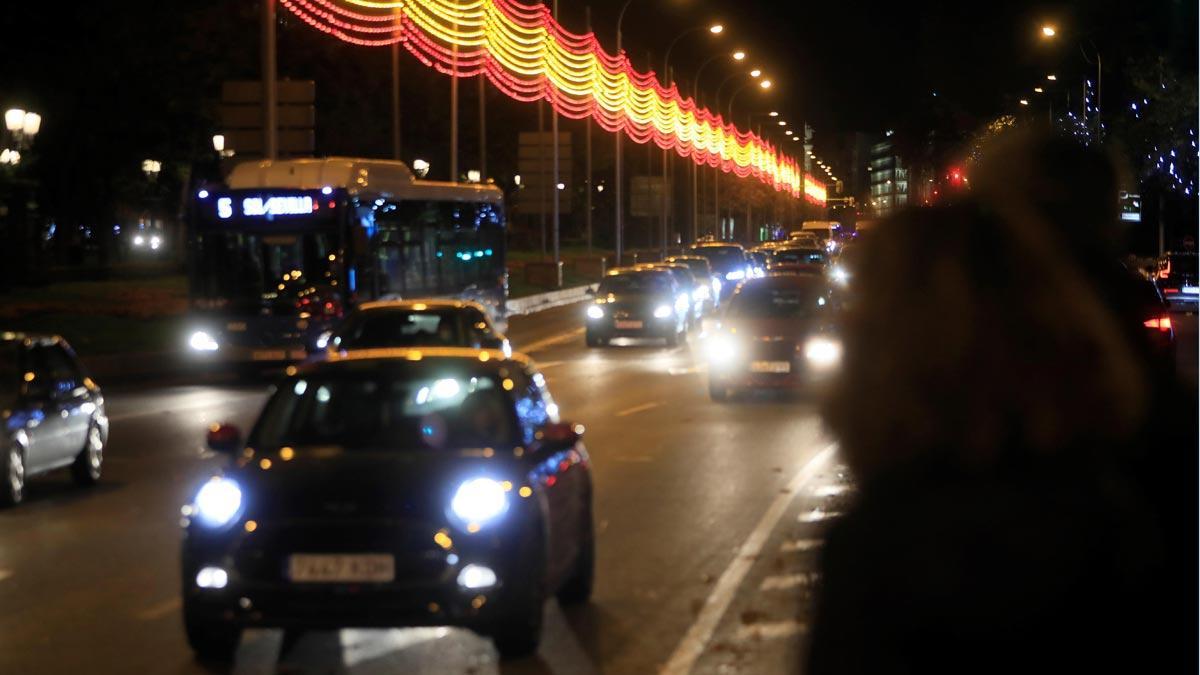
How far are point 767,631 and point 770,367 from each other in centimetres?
1523

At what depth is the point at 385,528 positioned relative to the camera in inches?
340

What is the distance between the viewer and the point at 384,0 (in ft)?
127

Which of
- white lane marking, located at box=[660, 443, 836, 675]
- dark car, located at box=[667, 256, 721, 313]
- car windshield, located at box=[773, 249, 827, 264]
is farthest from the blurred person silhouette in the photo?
car windshield, located at box=[773, 249, 827, 264]

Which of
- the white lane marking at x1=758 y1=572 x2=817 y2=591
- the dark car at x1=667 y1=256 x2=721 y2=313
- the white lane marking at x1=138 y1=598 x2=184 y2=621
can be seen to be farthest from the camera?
the dark car at x1=667 y1=256 x2=721 y2=313

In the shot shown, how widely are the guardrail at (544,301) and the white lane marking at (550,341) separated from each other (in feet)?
27.2

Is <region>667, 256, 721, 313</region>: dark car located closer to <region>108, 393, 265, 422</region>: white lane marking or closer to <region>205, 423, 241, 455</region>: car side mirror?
<region>108, 393, 265, 422</region>: white lane marking

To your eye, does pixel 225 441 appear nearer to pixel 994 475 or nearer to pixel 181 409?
pixel 994 475

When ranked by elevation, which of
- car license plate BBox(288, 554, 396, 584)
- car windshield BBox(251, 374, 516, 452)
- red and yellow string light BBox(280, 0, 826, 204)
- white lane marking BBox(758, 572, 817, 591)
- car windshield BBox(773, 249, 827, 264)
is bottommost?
white lane marking BBox(758, 572, 817, 591)

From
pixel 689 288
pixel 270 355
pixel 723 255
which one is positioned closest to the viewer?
pixel 270 355

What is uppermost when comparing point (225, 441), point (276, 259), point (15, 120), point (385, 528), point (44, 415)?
point (15, 120)

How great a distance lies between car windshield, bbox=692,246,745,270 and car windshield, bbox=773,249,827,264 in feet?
5.35

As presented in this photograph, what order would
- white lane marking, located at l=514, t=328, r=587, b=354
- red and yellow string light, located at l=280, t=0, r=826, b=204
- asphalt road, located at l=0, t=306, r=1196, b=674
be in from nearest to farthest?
asphalt road, located at l=0, t=306, r=1196, b=674 < white lane marking, located at l=514, t=328, r=587, b=354 < red and yellow string light, located at l=280, t=0, r=826, b=204

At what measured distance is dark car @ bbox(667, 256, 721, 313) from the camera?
51031 mm

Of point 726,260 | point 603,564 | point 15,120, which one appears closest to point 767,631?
point 603,564
